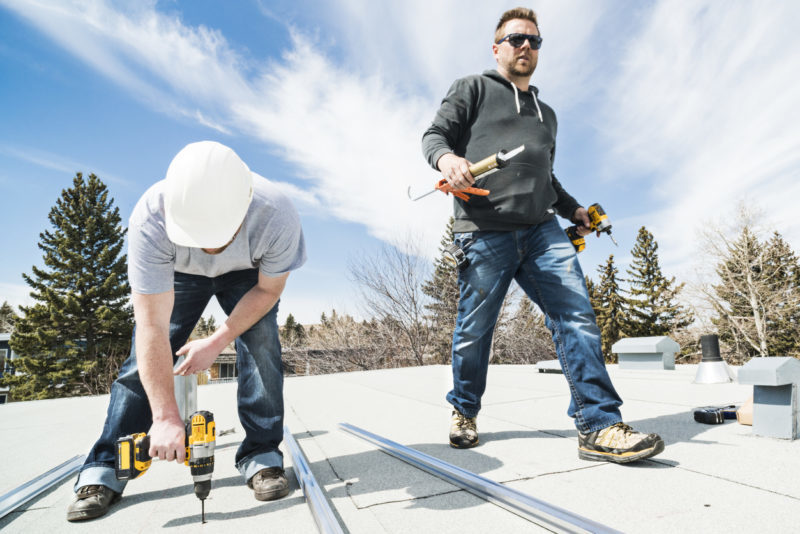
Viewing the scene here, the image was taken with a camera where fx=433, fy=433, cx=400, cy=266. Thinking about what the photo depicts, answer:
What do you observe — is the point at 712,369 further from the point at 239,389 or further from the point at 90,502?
the point at 90,502

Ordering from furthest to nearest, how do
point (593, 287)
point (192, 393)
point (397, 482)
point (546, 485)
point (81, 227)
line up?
1. point (593, 287)
2. point (81, 227)
3. point (192, 393)
4. point (397, 482)
5. point (546, 485)

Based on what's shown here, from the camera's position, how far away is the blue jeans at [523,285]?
191 cm

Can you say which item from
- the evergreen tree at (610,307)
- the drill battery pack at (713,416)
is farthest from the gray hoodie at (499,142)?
the evergreen tree at (610,307)

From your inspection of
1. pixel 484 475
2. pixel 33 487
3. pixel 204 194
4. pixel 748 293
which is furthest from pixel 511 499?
pixel 748 293

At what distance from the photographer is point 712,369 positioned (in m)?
3.66

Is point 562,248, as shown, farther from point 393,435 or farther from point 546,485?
point 393,435

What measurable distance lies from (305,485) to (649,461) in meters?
1.24

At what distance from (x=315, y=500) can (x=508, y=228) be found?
4.52ft

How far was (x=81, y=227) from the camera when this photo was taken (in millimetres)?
25391

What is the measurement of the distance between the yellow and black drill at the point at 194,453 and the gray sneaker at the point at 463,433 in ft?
3.46

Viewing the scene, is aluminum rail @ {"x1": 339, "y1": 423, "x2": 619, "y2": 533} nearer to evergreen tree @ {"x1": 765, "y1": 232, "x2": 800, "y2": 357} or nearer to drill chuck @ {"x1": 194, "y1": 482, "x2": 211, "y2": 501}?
drill chuck @ {"x1": 194, "y1": 482, "x2": 211, "y2": 501}

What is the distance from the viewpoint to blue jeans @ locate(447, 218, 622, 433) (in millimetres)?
1909

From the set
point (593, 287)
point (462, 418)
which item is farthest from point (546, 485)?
point (593, 287)

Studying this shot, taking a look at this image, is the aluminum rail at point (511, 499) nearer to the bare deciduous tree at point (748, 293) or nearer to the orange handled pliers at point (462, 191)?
the orange handled pliers at point (462, 191)
